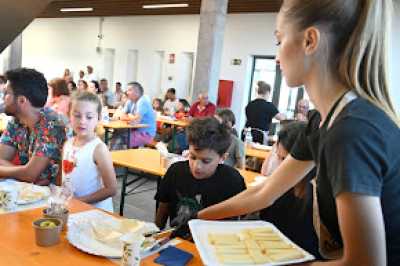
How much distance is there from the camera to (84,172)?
218 centimetres

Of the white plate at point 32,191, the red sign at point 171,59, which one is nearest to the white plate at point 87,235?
the white plate at point 32,191

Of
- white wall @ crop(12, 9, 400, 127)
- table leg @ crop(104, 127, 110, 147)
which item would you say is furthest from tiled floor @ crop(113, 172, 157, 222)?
white wall @ crop(12, 9, 400, 127)

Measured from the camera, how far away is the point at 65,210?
148cm

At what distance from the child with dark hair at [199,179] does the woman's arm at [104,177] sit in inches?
11.0

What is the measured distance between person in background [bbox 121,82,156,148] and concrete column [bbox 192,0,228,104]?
154 centimetres

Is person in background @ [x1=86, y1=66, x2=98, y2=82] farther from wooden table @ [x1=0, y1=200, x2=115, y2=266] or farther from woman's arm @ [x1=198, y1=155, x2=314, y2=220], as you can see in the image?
woman's arm @ [x1=198, y1=155, x2=314, y2=220]

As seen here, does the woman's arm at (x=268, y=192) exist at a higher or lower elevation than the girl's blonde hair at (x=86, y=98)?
lower

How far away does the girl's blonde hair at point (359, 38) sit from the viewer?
2.71ft

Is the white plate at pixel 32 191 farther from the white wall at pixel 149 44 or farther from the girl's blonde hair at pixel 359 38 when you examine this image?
the white wall at pixel 149 44

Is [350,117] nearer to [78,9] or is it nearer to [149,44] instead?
[149,44]

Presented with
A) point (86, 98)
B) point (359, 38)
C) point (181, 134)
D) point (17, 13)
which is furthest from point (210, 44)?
point (359, 38)

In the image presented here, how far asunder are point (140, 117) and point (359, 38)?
5551 millimetres

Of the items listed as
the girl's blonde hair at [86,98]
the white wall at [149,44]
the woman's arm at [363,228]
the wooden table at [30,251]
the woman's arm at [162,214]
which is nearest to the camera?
the woman's arm at [363,228]

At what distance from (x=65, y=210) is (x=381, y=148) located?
45.9 inches
